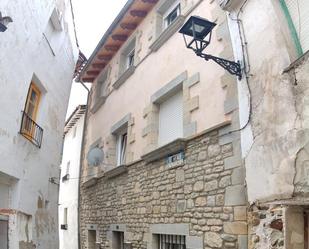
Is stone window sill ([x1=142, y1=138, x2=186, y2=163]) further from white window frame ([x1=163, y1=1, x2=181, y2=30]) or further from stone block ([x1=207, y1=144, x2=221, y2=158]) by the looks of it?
white window frame ([x1=163, y1=1, x2=181, y2=30])

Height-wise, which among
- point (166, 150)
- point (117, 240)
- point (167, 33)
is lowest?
point (117, 240)

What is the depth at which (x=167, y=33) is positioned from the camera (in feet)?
22.8

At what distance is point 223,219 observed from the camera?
447cm

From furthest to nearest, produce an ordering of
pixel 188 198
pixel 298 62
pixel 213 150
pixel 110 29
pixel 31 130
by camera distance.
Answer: pixel 110 29 < pixel 31 130 < pixel 188 198 < pixel 213 150 < pixel 298 62

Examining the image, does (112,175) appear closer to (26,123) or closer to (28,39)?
(26,123)

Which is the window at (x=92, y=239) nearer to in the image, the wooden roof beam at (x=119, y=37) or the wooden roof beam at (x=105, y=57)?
the wooden roof beam at (x=105, y=57)

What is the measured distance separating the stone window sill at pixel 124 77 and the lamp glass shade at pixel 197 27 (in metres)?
4.00

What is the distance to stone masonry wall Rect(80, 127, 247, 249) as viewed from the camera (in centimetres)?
447

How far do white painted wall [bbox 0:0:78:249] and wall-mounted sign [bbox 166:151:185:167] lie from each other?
258cm

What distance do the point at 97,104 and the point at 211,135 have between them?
252 inches

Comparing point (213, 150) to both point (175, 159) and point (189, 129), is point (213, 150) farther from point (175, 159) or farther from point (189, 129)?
point (175, 159)

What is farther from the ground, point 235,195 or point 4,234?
point 235,195

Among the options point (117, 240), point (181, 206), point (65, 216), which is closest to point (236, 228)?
point (181, 206)

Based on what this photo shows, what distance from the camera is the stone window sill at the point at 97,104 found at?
10400 mm
